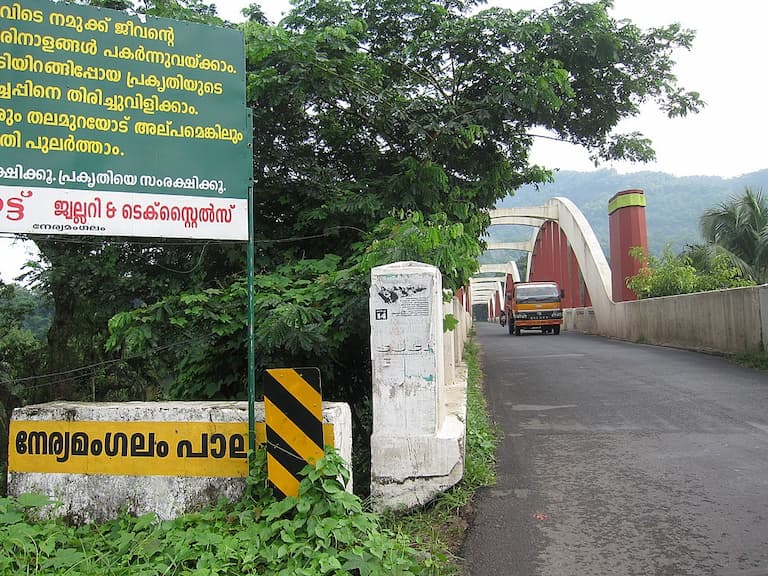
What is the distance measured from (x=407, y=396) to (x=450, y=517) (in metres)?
0.80

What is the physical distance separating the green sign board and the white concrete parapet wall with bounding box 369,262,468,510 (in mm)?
1121

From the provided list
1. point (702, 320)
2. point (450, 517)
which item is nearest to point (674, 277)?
point (702, 320)

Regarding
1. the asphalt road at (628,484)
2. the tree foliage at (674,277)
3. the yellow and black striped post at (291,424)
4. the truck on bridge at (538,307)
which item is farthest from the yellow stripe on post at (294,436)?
the truck on bridge at (538,307)

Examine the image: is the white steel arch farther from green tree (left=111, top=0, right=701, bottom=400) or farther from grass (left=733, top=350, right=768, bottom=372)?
green tree (left=111, top=0, right=701, bottom=400)

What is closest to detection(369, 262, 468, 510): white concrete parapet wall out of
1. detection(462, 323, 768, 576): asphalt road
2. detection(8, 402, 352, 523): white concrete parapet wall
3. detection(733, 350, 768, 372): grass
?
detection(8, 402, 352, 523): white concrete parapet wall

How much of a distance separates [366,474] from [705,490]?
2449mm

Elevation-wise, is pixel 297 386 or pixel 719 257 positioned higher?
pixel 719 257

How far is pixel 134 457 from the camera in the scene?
416 cm

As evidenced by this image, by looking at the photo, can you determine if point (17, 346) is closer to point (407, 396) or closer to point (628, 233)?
point (407, 396)

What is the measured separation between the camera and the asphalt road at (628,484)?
11.4ft

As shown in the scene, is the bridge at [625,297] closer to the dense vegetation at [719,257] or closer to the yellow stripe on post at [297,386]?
the dense vegetation at [719,257]

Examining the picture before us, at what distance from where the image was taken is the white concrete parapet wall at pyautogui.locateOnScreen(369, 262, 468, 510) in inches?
168

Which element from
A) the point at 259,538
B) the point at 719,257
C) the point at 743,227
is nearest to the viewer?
the point at 259,538

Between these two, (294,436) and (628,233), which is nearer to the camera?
(294,436)
